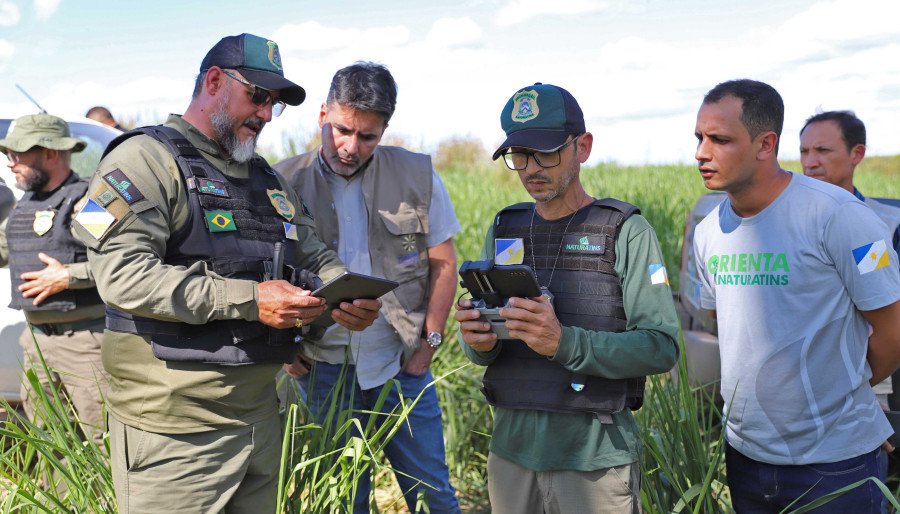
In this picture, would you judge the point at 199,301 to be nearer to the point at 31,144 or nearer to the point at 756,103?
the point at 756,103

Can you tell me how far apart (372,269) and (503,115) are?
101 centimetres

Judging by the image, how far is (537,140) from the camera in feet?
7.93

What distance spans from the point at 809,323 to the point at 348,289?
4.51 feet

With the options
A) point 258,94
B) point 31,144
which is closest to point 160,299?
Answer: point 258,94

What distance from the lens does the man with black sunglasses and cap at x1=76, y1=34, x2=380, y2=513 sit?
2.25m

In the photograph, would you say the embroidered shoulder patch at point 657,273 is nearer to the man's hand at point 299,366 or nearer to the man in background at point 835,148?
the man's hand at point 299,366

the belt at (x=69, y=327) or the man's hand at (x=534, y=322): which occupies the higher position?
the man's hand at (x=534, y=322)

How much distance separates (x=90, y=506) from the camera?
8.61ft

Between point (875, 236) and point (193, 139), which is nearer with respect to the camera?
point (875, 236)

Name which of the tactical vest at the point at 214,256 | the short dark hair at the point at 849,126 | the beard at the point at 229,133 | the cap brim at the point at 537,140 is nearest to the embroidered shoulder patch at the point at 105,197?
the tactical vest at the point at 214,256

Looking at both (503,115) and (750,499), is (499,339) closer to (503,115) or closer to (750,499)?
(503,115)

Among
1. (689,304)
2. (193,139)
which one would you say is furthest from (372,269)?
(689,304)

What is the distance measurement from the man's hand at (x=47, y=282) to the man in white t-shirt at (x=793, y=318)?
3073 millimetres

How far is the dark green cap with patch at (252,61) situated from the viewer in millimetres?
2566
